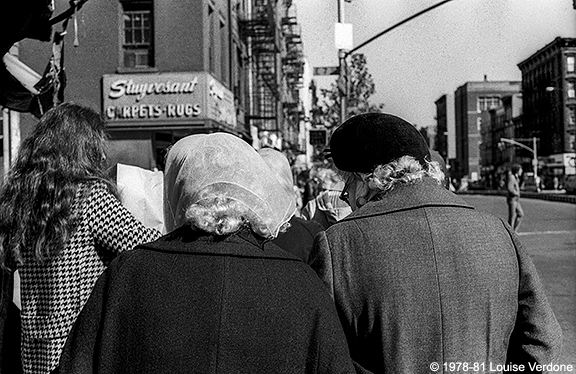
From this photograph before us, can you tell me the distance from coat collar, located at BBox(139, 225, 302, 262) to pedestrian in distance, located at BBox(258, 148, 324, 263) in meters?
1.29

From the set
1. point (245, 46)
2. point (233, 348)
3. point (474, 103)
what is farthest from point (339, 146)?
point (474, 103)

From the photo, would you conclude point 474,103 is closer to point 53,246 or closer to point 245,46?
point 245,46

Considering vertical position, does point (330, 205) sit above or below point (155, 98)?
below

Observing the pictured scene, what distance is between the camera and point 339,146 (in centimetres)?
265

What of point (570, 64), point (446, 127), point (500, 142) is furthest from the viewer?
point (446, 127)

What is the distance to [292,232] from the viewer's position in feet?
12.8

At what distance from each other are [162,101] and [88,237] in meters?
15.0

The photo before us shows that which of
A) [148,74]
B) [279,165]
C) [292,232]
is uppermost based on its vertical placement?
[148,74]

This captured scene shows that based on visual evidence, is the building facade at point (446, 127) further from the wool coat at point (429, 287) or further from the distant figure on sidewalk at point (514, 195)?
the wool coat at point (429, 287)

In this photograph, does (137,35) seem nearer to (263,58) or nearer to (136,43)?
(136,43)

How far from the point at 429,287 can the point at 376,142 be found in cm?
55

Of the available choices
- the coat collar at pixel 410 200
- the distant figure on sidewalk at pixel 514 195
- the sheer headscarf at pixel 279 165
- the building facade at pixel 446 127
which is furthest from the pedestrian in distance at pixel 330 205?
the building facade at pixel 446 127

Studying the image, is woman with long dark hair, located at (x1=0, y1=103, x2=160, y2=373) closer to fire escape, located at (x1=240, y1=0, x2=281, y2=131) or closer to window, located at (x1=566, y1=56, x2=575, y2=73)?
fire escape, located at (x1=240, y1=0, x2=281, y2=131)

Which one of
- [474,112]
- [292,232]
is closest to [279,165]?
[292,232]
